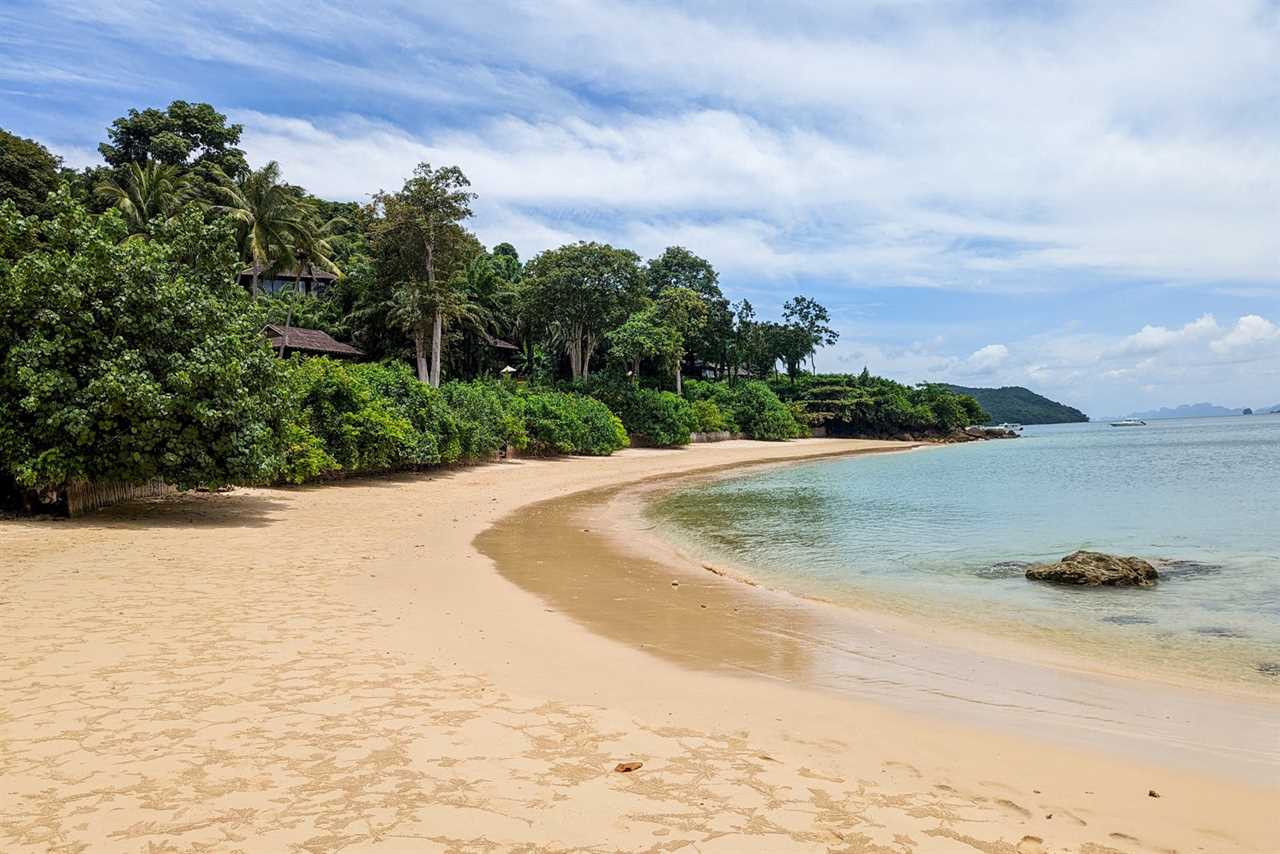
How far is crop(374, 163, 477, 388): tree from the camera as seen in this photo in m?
41.3

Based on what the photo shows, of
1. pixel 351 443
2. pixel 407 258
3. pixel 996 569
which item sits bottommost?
pixel 996 569

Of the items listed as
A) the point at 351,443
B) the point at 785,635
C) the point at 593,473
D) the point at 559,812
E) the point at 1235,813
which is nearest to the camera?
the point at 559,812

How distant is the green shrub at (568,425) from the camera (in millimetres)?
38938

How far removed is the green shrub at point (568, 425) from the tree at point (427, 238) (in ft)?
19.2

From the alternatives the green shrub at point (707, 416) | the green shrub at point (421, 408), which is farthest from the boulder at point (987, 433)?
the green shrub at point (421, 408)

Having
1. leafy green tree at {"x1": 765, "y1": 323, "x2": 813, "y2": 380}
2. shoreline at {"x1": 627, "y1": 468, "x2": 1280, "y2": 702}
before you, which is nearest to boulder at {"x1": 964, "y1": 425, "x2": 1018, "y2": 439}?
leafy green tree at {"x1": 765, "y1": 323, "x2": 813, "y2": 380}

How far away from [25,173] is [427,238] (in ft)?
65.3

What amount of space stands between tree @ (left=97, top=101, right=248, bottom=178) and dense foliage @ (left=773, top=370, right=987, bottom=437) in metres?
53.0

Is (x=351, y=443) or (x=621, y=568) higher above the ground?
(x=351, y=443)

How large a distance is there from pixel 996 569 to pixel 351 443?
58.7 feet

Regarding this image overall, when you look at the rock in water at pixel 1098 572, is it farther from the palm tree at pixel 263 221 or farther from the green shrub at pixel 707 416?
the green shrub at pixel 707 416

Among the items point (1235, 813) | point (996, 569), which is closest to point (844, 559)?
point (996, 569)

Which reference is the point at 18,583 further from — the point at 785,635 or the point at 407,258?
the point at 407,258

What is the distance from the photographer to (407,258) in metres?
43.1
